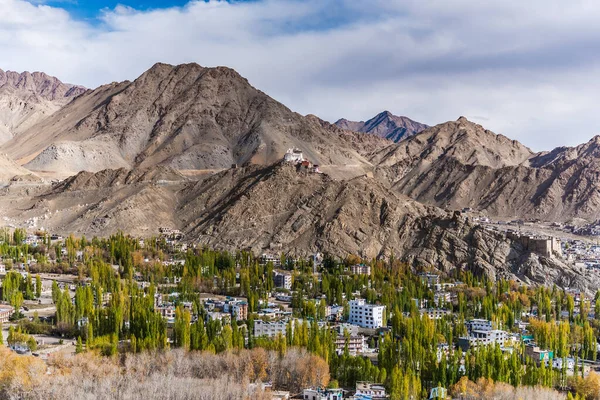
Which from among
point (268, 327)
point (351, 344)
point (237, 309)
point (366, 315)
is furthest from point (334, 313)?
point (351, 344)

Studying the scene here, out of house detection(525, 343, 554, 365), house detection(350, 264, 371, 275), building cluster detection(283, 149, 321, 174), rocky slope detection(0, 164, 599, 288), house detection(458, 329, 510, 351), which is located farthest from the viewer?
building cluster detection(283, 149, 321, 174)

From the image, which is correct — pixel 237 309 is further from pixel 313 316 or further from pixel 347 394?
pixel 347 394

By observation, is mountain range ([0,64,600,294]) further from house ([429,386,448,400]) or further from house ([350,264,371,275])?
house ([429,386,448,400])

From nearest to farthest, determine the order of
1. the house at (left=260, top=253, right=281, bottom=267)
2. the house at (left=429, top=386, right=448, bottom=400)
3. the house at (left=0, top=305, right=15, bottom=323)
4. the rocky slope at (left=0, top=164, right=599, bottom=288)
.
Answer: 1. the house at (left=429, top=386, right=448, bottom=400)
2. the house at (left=0, top=305, right=15, bottom=323)
3. the house at (left=260, top=253, right=281, bottom=267)
4. the rocky slope at (left=0, top=164, right=599, bottom=288)

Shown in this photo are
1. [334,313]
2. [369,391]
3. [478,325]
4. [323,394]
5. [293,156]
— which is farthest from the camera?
[293,156]

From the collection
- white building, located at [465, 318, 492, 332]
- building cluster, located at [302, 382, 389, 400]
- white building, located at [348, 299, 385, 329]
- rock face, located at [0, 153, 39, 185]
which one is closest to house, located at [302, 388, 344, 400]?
building cluster, located at [302, 382, 389, 400]
